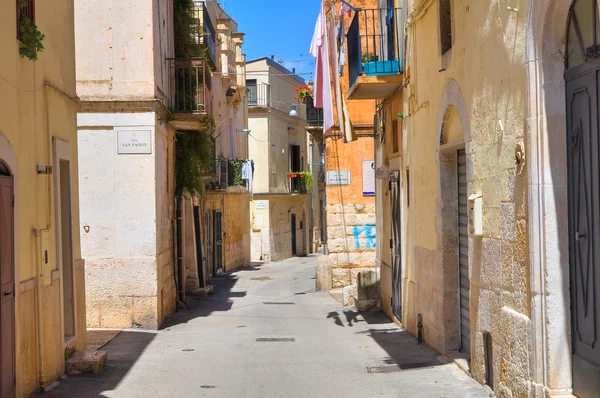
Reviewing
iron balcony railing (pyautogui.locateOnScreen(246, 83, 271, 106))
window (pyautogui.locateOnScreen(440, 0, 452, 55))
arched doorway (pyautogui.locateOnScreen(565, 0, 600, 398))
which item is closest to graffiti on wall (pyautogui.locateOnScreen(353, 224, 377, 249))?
window (pyautogui.locateOnScreen(440, 0, 452, 55))

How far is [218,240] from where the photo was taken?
28484 millimetres

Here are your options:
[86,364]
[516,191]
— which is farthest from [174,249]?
[516,191]

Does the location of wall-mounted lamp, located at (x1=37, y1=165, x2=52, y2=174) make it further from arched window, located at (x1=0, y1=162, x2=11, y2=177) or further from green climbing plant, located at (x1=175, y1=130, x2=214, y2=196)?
green climbing plant, located at (x1=175, y1=130, x2=214, y2=196)

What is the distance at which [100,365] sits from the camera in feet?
30.4

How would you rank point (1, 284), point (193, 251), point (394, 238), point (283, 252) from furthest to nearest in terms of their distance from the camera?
1. point (283, 252)
2. point (193, 251)
3. point (394, 238)
4. point (1, 284)

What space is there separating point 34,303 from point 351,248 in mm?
11958

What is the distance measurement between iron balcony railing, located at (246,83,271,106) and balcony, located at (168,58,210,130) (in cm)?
2431

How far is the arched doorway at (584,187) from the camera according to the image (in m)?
5.09

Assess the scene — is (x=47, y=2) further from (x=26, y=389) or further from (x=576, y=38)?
(x=576, y=38)

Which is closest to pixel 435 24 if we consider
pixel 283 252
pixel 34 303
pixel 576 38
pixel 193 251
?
pixel 576 38

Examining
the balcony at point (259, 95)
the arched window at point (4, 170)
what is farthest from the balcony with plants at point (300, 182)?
the arched window at point (4, 170)

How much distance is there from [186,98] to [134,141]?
11.3ft

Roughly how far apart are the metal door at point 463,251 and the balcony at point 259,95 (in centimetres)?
3250

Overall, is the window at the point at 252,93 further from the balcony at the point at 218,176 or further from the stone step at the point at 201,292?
the stone step at the point at 201,292
